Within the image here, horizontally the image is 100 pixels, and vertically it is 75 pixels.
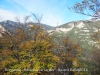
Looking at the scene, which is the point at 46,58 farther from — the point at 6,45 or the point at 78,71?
the point at 78,71

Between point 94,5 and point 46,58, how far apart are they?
16443 mm

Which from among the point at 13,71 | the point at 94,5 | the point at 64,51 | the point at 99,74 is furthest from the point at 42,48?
the point at 99,74

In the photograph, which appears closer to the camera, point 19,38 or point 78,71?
point 19,38

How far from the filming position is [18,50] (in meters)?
28.7

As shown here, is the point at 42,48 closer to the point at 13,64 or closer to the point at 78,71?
the point at 13,64

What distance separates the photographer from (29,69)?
2764cm

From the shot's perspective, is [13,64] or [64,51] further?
[64,51]

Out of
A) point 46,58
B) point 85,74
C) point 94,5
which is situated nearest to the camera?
point 94,5

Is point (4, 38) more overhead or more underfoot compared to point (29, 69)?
more overhead

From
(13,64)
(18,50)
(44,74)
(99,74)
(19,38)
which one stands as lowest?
(99,74)

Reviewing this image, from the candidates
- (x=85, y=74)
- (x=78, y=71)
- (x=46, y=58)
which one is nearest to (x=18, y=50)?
(x=46, y=58)

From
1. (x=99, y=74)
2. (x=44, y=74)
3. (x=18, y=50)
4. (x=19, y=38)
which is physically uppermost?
(x=19, y=38)

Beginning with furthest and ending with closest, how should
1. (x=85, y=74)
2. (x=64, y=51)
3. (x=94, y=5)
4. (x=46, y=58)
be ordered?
1. (x=85, y=74)
2. (x=64, y=51)
3. (x=46, y=58)
4. (x=94, y=5)

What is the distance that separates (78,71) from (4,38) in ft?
70.7
